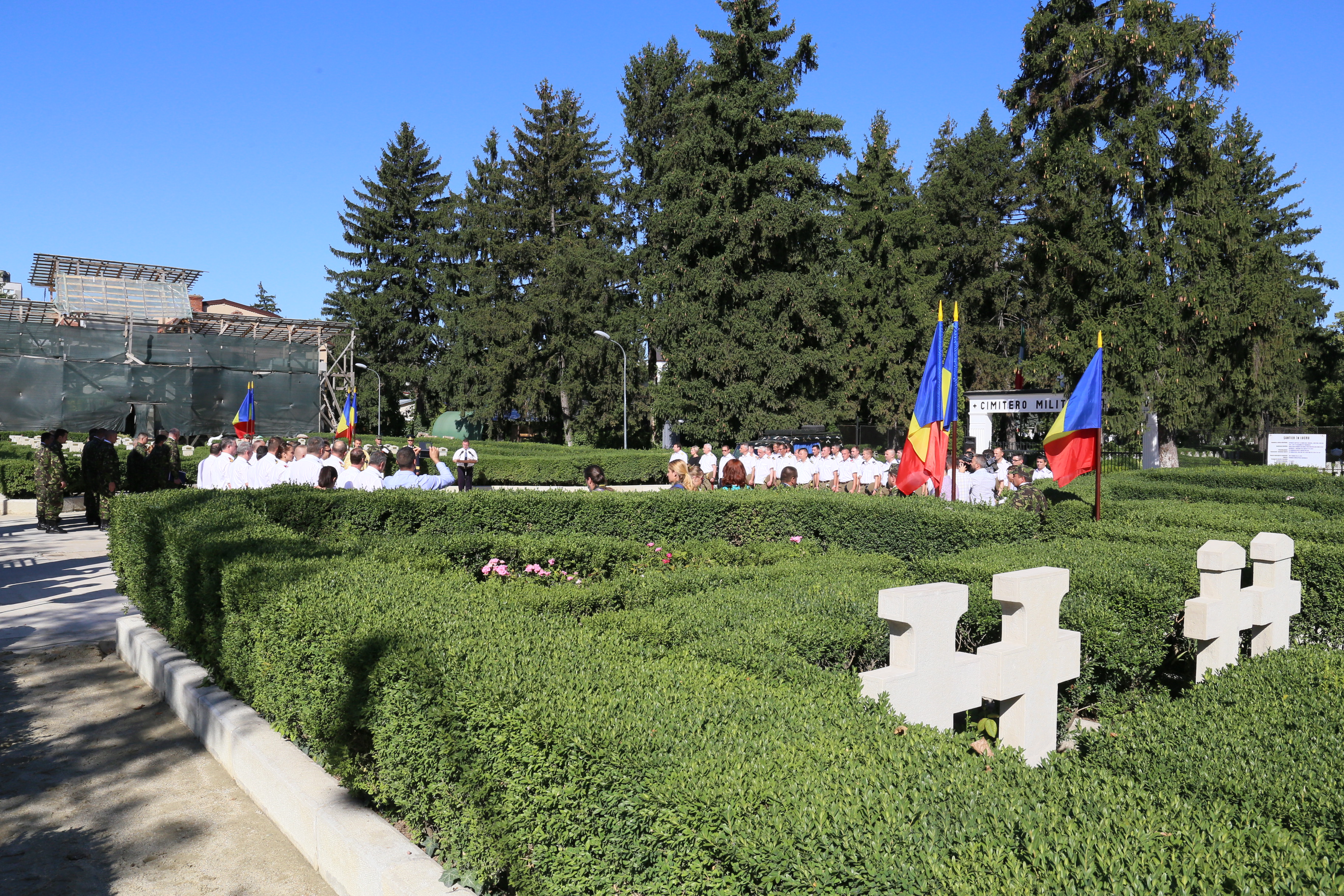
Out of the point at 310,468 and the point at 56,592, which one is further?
the point at 310,468

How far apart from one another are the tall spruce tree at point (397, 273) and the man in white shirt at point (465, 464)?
3611 cm

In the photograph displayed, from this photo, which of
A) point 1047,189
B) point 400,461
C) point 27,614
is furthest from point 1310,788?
point 1047,189

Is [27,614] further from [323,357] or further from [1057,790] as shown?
[323,357]

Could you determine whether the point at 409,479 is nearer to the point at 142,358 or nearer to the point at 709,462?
the point at 709,462

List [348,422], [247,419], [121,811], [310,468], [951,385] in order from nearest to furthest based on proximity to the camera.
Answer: [121,811] → [951,385] → [310,468] → [247,419] → [348,422]

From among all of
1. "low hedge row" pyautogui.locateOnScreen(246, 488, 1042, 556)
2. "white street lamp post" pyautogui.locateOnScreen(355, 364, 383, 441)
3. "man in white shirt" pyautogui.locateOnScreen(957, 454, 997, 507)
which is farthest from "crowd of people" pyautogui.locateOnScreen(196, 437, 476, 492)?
"white street lamp post" pyautogui.locateOnScreen(355, 364, 383, 441)

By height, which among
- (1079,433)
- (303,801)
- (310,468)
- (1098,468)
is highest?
(1079,433)

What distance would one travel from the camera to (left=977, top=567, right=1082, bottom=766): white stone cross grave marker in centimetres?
395

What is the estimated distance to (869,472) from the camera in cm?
1625

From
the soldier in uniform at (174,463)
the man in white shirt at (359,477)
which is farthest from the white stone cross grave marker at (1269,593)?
the soldier in uniform at (174,463)

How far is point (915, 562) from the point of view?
6199mm

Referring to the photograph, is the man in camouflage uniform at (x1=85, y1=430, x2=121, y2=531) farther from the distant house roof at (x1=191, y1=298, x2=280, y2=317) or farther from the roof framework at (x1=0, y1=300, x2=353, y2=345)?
the distant house roof at (x1=191, y1=298, x2=280, y2=317)

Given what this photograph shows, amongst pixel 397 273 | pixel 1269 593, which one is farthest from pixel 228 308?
pixel 1269 593

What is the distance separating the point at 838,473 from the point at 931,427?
19.9ft
